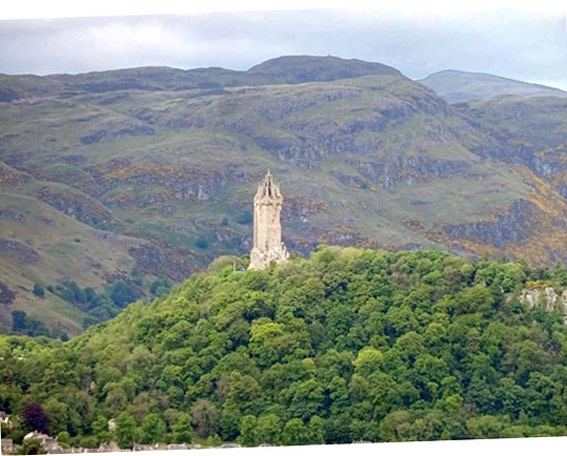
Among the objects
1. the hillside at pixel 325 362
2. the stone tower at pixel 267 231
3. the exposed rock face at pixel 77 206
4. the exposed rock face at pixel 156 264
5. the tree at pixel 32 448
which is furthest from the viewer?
the exposed rock face at pixel 77 206

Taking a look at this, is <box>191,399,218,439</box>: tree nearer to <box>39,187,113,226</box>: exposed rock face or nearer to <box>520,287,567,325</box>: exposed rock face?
<box>520,287,567,325</box>: exposed rock face

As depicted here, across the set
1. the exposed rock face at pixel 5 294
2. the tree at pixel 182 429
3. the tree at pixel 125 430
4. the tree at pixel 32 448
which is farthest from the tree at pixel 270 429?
the exposed rock face at pixel 5 294

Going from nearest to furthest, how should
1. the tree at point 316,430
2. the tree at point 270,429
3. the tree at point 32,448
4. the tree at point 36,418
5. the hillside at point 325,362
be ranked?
the tree at point 32,448 → the tree at point 36,418 → the tree at point 270,429 → the tree at point 316,430 → the hillside at point 325,362

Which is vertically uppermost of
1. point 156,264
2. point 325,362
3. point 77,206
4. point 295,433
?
point 325,362

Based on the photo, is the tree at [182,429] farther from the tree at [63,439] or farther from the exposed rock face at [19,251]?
the exposed rock face at [19,251]

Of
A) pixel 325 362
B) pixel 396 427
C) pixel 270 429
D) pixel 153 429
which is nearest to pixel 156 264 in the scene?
pixel 325 362

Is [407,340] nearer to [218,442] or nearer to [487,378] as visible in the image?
[487,378]

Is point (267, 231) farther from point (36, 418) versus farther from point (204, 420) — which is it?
point (36, 418)
